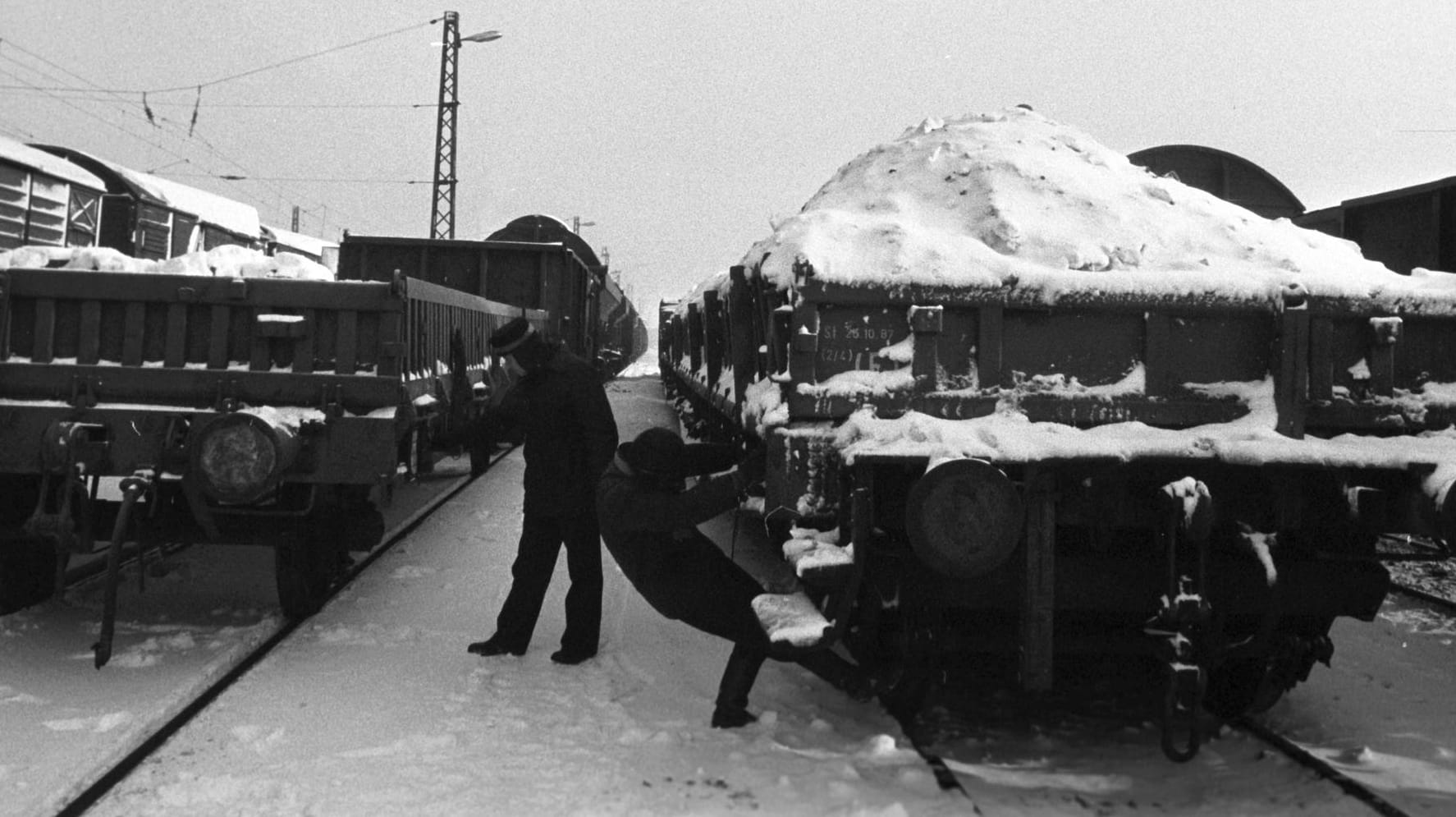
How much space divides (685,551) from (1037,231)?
2.08 metres

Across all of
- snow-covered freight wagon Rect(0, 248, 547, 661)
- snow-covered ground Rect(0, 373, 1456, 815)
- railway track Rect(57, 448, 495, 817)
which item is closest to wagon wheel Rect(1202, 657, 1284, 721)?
snow-covered ground Rect(0, 373, 1456, 815)

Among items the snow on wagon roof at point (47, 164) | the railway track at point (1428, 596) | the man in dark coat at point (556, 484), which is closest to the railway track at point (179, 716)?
the man in dark coat at point (556, 484)

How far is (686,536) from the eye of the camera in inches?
174

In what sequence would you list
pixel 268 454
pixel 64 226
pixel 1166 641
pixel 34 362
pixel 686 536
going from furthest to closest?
pixel 64 226
pixel 34 362
pixel 268 454
pixel 686 536
pixel 1166 641

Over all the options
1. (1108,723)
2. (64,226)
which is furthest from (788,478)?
(64,226)

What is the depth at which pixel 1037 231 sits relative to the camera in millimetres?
4824

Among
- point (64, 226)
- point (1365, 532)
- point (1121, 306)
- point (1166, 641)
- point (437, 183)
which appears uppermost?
point (437, 183)

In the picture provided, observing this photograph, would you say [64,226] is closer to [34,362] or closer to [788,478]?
[34,362]

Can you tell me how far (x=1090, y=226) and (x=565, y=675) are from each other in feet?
10.3

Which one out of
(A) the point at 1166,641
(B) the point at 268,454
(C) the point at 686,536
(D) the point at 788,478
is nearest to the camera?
(A) the point at 1166,641

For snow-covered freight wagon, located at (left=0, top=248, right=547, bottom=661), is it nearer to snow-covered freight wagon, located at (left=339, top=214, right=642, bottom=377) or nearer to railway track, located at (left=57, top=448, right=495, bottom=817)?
railway track, located at (left=57, top=448, right=495, bottom=817)

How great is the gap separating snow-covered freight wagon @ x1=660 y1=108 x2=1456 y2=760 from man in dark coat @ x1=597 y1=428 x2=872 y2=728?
274mm

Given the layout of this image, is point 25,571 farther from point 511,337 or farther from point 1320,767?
point 1320,767

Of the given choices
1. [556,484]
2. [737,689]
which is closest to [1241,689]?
[737,689]
